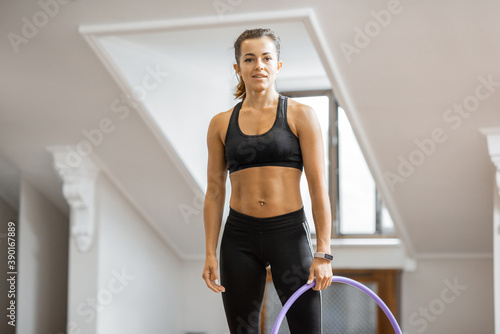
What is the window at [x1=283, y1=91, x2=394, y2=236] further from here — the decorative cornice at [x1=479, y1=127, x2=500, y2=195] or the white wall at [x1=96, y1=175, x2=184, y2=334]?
the decorative cornice at [x1=479, y1=127, x2=500, y2=195]

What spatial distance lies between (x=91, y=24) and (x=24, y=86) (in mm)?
710

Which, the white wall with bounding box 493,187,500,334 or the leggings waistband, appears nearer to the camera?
the leggings waistband

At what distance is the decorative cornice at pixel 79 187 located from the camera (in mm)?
3953

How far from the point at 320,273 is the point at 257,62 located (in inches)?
23.6

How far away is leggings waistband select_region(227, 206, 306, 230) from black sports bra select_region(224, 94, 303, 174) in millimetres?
137

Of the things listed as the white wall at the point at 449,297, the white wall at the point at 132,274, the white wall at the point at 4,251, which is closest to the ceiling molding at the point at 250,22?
the white wall at the point at 132,274

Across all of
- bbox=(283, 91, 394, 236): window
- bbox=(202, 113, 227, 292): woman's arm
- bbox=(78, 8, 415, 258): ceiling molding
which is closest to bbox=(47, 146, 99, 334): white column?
bbox=(78, 8, 415, 258): ceiling molding

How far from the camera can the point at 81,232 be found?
4008 millimetres

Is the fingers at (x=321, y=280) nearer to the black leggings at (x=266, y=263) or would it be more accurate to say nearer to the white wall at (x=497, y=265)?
the black leggings at (x=266, y=263)

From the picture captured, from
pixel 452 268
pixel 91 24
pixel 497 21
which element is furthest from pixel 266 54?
pixel 452 268

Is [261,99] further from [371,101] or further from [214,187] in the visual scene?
[371,101]

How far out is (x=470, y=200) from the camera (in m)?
3.60

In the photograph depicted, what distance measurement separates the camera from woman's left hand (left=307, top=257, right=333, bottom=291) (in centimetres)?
170

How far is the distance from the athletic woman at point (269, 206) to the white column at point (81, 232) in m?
2.34
